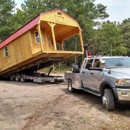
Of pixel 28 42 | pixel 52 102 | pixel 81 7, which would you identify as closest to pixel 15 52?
pixel 28 42

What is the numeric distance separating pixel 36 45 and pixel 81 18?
71.4ft

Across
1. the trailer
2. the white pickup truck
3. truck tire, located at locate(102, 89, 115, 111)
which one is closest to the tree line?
the trailer

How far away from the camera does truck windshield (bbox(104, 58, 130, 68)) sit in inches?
346

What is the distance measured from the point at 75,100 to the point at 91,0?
33756mm

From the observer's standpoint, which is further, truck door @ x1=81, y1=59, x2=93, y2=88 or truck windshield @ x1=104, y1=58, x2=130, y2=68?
truck door @ x1=81, y1=59, x2=93, y2=88

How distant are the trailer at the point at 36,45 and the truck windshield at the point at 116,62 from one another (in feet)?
20.5

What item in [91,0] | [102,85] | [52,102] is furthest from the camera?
[91,0]

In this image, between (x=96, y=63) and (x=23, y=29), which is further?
(x=23, y=29)

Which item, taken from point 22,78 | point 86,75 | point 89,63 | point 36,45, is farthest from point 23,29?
point 86,75

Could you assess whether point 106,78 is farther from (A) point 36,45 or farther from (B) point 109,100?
(A) point 36,45

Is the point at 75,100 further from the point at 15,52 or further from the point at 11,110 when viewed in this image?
the point at 15,52

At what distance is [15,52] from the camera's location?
17297 mm

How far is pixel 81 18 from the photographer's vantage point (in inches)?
1426

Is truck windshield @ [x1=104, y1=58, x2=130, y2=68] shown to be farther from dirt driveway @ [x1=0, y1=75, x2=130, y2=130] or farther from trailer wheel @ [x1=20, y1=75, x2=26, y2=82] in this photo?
trailer wheel @ [x1=20, y1=75, x2=26, y2=82]
